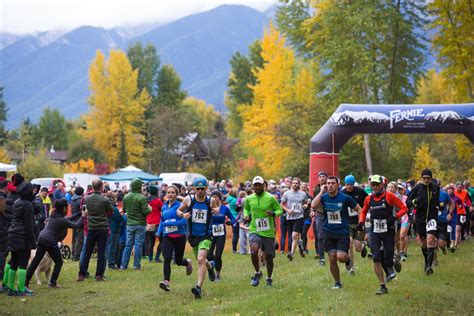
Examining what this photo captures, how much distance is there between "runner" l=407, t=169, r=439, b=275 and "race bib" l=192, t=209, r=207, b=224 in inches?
203

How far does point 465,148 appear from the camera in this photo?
108 ft

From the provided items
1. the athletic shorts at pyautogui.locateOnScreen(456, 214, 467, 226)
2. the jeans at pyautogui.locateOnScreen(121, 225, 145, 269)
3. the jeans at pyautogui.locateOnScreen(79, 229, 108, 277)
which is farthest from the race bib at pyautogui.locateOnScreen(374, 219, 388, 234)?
the athletic shorts at pyautogui.locateOnScreen(456, 214, 467, 226)

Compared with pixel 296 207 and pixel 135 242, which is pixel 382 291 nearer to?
pixel 135 242

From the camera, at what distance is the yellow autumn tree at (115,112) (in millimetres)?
77500

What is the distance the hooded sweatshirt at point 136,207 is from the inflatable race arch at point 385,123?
10.5 m

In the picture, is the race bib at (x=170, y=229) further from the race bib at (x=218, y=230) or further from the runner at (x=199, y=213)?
the race bib at (x=218, y=230)

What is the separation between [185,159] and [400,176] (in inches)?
1605

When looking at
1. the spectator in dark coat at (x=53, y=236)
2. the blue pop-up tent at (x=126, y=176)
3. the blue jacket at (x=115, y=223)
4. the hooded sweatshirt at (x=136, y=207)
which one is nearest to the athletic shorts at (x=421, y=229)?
the hooded sweatshirt at (x=136, y=207)

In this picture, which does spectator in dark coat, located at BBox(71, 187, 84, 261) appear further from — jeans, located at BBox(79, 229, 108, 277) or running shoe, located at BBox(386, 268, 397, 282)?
running shoe, located at BBox(386, 268, 397, 282)

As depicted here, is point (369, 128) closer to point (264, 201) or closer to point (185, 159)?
point (264, 201)

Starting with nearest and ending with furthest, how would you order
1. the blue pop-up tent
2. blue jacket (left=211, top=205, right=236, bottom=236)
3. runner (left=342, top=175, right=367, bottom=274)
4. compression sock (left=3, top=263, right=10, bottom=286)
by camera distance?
1. compression sock (left=3, top=263, right=10, bottom=286)
2. blue jacket (left=211, top=205, right=236, bottom=236)
3. runner (left=342, top=175, right=367, bottom=274)
4. the blue pop-up tent

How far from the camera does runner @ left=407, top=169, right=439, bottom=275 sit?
1555 centimetres

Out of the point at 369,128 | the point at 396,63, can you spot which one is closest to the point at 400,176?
the point at 396,63

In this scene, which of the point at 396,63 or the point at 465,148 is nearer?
the point at 465,148
